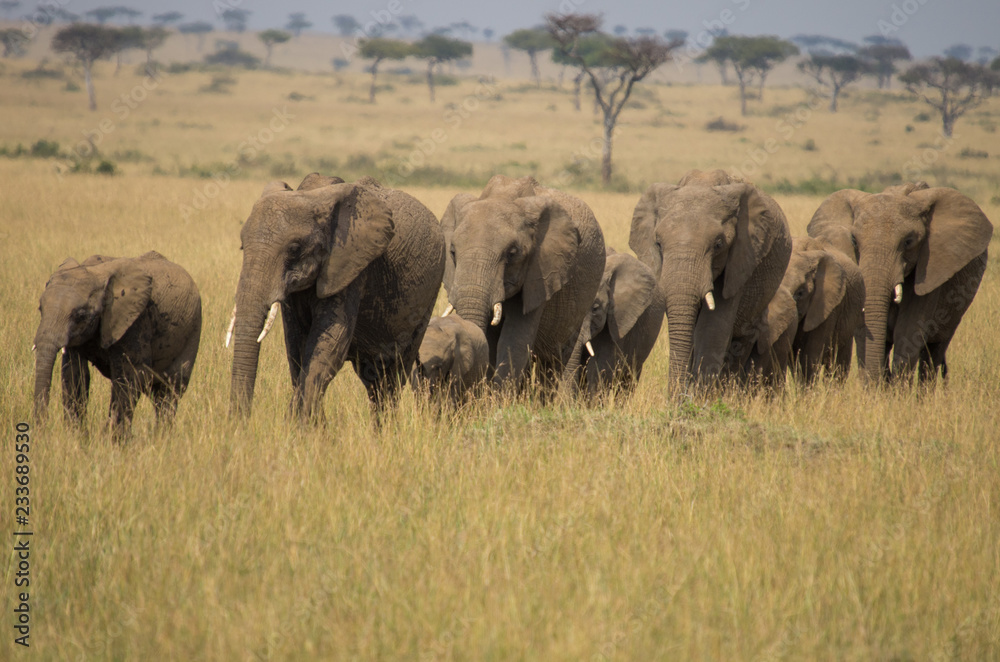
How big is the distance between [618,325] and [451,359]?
1966mm

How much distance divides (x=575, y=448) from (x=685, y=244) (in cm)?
254

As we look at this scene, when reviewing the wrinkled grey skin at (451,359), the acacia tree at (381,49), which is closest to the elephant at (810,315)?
the wrinkled grey skin at (451,359)

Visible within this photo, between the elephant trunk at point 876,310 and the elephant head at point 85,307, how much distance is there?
693cm

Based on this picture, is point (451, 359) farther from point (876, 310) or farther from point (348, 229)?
point (876, 310)

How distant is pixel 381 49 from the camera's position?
67.2 meters

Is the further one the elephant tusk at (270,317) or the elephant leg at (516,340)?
the elephant leg at (516,340)

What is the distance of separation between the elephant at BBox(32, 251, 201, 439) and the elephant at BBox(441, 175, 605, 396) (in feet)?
6.67

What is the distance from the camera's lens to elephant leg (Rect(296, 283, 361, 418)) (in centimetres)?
545

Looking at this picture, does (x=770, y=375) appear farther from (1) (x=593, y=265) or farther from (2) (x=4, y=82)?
(2) (x=4, y=82)

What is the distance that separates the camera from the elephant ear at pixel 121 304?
576 cm

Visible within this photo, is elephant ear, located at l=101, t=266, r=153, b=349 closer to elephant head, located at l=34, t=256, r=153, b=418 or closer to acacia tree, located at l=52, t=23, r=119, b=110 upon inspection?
elephant head, located at l=34, t=256, r=153, b=418

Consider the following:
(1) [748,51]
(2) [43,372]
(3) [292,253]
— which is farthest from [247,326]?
(1) [748,51]

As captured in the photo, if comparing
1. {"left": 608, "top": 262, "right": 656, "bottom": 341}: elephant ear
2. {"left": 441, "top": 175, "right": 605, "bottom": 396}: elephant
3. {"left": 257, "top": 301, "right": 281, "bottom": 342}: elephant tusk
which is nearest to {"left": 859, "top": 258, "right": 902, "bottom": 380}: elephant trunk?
{"left": 608, "top": 262, "right": 656, "bottom": 341}: elephant ear

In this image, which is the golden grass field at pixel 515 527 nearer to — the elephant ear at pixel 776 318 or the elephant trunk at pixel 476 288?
the elephant ear at pixel 776 318
